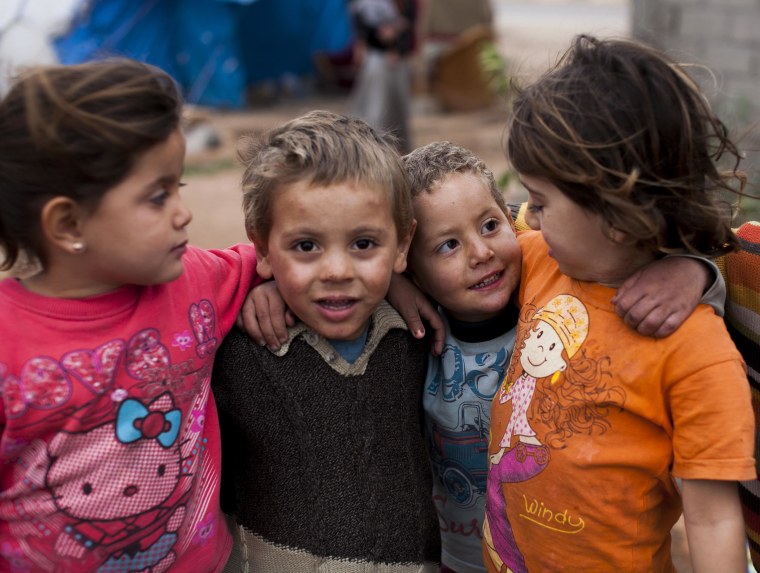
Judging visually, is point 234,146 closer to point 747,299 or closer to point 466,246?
point 466,246

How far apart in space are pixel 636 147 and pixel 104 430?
120cm

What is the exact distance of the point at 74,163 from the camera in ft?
5.25

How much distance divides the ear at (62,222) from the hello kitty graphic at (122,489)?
1.12 feet

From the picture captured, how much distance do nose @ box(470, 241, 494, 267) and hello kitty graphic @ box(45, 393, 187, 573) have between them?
78cm

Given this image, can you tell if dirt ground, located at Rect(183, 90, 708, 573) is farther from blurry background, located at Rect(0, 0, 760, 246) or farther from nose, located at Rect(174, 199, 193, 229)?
nose, located at Rect(174, 199, 193, 229)

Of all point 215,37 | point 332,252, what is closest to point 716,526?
point 332,252

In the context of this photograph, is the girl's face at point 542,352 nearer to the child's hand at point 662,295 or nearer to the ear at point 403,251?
the child's hand at point 662,295

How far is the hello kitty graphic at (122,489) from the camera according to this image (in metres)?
1.68

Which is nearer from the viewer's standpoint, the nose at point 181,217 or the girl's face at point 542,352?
the nose at point 181,217

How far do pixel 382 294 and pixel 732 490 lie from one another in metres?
0.84

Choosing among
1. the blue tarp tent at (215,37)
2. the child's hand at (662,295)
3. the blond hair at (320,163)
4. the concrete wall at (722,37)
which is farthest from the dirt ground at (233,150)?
the child's hand at (662,295)

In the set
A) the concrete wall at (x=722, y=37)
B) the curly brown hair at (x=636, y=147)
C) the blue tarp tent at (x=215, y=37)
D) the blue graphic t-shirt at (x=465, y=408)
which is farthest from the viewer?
the blue tarp tent at (x=215, y=37)

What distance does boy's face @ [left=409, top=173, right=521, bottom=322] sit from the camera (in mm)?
2096

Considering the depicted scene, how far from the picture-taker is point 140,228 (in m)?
1.68
